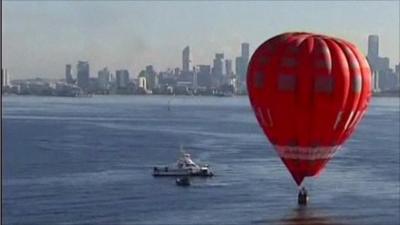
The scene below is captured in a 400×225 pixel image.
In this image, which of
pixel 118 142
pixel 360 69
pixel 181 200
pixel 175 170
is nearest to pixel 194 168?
pixel 175 170

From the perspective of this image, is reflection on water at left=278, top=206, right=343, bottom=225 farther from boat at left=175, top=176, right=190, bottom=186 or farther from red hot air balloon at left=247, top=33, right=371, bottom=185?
red hot air balloon at left=247, top=33, right=371, bottom=185

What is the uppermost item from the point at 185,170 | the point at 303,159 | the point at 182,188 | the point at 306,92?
the point at 306,92

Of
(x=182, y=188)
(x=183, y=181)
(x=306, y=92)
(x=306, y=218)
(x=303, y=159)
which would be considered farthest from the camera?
(x=183, y=181)

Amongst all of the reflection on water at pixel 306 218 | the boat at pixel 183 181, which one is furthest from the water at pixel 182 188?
the boat at pixel 183 181

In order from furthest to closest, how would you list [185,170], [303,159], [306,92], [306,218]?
[185,170]
[306,218]
[303,159]
[306,92]

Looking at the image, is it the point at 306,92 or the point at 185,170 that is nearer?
the point at 306,92

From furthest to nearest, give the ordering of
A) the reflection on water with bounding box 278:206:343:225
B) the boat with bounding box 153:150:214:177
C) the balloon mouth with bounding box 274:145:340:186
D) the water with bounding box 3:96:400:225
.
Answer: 1. the boat with bounding box 153:150:214:177
2. the water with bounding box 3:96:400:225
3. the reflection on water with bounding box 278:206:343:225
4. the balloon mouth with bounding box 274:145:340:186

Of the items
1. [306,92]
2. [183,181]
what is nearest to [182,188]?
[183,181]

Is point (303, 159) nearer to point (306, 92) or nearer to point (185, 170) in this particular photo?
point (306, 92)

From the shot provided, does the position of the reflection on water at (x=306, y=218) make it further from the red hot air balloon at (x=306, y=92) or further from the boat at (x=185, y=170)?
the red hot air balloon at (x=306, y=92)

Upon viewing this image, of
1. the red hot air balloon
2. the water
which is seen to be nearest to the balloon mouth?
the red hot air balloon
